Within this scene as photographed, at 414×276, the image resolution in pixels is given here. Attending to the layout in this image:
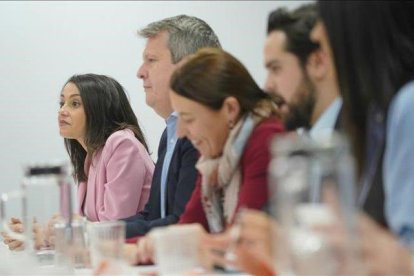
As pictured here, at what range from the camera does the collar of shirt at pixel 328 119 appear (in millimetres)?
1505

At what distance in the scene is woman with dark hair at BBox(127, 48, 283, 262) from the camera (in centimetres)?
165

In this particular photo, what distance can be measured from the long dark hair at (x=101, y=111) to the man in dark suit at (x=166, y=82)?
46cm

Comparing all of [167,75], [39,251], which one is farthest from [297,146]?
[167,75]

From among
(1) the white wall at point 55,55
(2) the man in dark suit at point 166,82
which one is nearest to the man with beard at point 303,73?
(2) the man in dark suit at point 166,82

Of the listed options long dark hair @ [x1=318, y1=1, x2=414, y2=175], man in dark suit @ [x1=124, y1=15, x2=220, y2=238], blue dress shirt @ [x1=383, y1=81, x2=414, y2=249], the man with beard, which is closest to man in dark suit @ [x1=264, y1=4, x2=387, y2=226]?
the man with beard

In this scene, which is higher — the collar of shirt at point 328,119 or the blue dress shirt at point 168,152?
the collar of shirt at point 328,119

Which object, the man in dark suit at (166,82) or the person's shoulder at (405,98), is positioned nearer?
the person's shoulder at (405,98)

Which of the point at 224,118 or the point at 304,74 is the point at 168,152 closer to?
the point at 224,118

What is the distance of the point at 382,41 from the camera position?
1.25m

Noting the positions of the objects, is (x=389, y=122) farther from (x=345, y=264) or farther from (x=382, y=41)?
(x=345, y=264)

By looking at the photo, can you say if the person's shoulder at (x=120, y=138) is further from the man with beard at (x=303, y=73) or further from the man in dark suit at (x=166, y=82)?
the man with beard at (x=303, y=73)

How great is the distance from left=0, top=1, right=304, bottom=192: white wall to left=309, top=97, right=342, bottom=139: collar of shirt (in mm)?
2304

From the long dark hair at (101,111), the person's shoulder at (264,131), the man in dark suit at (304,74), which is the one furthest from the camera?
the long dark hair at (101,111)

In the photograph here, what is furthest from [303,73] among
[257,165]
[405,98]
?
[405,98]
